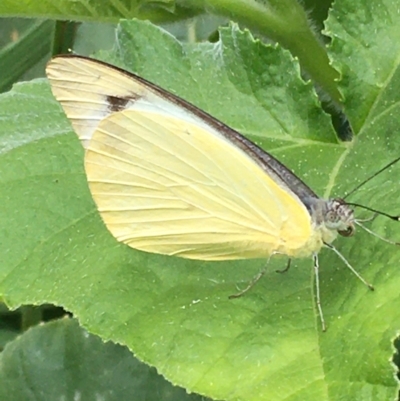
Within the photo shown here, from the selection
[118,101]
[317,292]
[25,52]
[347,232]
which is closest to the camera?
[317,292]

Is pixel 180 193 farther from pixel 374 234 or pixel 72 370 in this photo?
pixel 72 370

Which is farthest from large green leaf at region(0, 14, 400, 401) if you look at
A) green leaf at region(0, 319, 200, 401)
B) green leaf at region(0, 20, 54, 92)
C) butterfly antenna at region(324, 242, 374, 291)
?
green leaf at region(0, 20, 54, 92)

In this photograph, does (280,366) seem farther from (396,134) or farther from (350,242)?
(396,134)

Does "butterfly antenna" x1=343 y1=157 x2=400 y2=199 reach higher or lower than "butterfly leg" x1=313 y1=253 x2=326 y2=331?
higher

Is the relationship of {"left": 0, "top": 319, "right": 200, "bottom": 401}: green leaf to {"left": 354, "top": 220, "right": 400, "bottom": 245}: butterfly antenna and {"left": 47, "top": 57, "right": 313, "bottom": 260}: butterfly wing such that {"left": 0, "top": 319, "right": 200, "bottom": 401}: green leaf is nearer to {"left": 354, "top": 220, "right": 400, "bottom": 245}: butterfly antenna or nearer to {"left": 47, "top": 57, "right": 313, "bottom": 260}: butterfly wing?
{"left": 47, "top": 57, "right": 313, "bottom": 260}: butterfly wing

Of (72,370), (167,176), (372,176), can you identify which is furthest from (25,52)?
(372,176)

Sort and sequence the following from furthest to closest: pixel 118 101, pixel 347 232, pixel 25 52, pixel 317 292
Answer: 1. pixel 25 52
2. pixel 118 101
3. pixel 347 232
4. pixel 317 292

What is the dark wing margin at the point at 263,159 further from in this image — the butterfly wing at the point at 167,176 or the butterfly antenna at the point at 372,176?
the butterfly antenna at the point at 372,176
